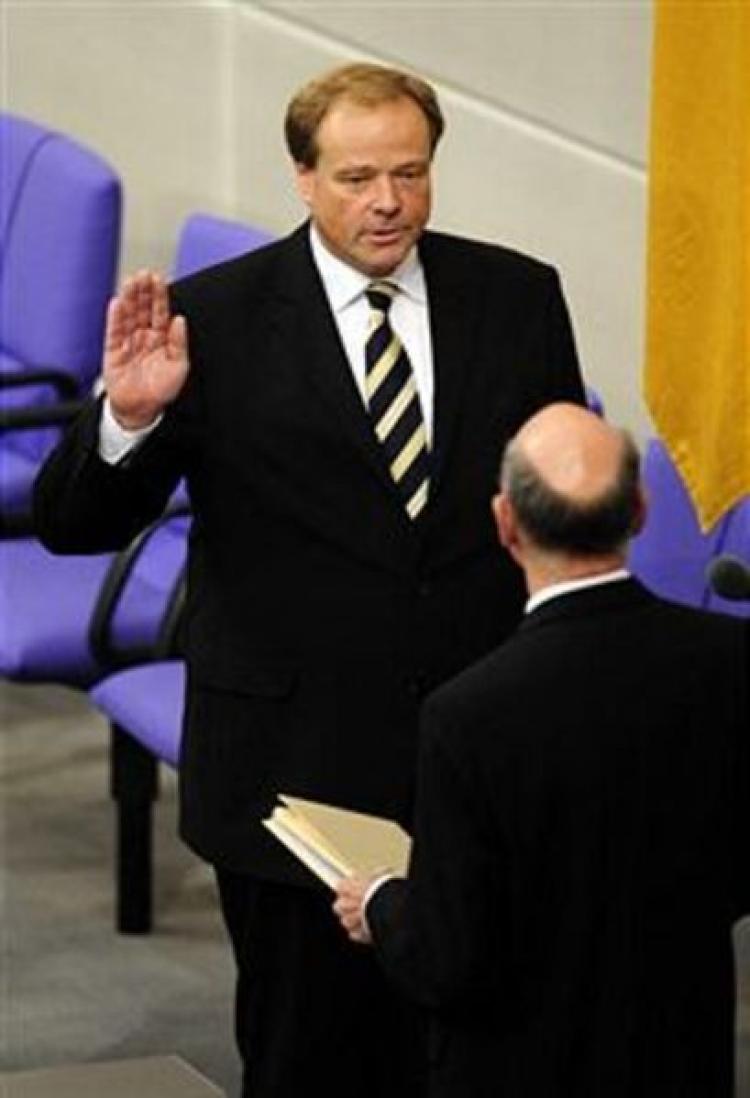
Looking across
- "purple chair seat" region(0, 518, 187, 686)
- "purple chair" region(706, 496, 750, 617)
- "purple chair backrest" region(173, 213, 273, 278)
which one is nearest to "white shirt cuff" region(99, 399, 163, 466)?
"purple chair" region(706, 496, 750, 617)

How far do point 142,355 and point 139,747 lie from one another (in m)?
1.84

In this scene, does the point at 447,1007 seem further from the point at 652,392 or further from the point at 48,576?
the point at 48,576

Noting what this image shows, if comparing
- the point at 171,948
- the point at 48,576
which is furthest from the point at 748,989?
the point at 48,576

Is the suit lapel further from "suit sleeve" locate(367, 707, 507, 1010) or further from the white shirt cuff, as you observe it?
"suit sleeve" locate(367, 707, 507, 1010)

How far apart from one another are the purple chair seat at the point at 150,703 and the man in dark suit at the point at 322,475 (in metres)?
1.33

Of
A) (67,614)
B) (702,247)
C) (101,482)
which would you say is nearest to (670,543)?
(702,247)

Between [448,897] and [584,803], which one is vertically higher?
[584,803]

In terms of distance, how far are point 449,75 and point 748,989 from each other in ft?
6.85

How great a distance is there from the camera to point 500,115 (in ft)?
20.5

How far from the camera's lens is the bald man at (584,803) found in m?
2.92

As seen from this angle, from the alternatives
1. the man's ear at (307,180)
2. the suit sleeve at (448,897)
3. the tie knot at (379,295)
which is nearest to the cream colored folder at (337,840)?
the suit sleeve at (448,897)

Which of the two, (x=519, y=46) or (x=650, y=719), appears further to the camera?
(x=519, y=46)

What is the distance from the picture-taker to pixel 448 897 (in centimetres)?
297

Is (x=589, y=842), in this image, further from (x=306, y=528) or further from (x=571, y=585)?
(x=306, y=528)
